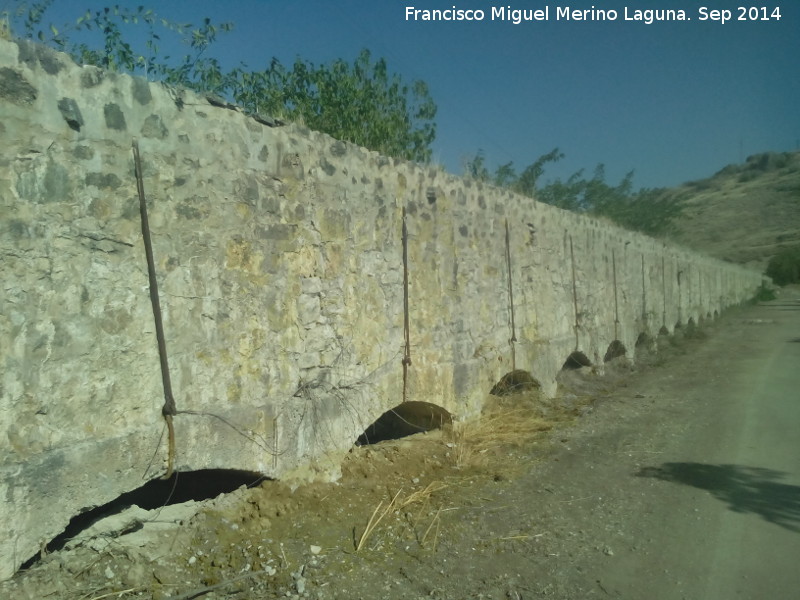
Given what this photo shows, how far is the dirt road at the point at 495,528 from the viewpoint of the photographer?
373 centimetres

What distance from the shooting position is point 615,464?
6.34 m

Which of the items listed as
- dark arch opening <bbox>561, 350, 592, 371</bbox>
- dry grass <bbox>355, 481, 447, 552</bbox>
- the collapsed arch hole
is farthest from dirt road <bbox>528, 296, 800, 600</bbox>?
the collapsed arch hole

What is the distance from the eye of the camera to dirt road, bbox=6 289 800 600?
373cm

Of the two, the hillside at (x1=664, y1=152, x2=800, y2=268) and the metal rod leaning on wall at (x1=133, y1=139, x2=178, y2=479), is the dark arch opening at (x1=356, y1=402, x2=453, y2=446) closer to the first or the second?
the metal rod leaning on wall at (x1=133, y1=139, x2=178, y2=479)

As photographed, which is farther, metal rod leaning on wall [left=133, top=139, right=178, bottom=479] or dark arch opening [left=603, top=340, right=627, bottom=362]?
dark arch opening [left=603, top=340, right=627, bottom=362]

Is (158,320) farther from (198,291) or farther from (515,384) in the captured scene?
(515,384)

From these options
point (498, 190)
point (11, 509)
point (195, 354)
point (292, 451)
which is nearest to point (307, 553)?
point (292, 451)

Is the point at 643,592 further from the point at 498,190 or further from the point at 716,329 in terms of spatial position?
the point at 716,329

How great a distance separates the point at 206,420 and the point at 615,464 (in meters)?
3.83

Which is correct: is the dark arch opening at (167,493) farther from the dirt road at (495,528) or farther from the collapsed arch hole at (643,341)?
the collapsed arch hole at (643,341)

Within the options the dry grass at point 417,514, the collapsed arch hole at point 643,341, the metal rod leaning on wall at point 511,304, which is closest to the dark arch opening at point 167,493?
the dry grass at point 417,514

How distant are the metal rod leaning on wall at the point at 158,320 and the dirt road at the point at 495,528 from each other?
48cm

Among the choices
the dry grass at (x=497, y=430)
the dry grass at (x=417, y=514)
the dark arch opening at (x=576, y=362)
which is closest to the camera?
the dry grass at (x=417, y=514)

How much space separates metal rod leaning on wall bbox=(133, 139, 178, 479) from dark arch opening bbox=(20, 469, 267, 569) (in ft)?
0.92
